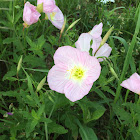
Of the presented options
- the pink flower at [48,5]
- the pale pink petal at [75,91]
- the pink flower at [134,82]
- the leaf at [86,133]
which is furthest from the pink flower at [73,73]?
the pink flower at [48,5]

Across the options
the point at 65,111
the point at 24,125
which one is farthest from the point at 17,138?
the point at 65,111

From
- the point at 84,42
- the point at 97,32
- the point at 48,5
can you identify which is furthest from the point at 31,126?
the point at 48,5

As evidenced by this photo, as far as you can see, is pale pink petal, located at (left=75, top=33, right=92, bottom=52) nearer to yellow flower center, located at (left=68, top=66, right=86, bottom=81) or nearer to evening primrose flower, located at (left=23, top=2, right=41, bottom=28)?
yellow flower center, located at (left=68, top=66, right=86, bottom=81)

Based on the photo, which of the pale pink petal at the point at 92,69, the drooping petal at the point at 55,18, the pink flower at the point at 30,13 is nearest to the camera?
the pale pink petal at the point at 92,69

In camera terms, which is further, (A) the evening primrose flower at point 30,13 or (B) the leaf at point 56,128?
(A) the evening primrose flower at point 30,13

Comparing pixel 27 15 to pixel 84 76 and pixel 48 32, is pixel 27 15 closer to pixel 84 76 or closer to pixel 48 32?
pixel 84 76

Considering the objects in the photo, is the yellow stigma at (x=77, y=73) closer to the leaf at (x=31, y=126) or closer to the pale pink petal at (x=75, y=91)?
the pale pink petal at (x=75, y=91)

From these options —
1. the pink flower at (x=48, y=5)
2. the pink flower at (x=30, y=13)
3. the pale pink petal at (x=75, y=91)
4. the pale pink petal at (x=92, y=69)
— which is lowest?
the pale pink petal at (x=75, y=91)
